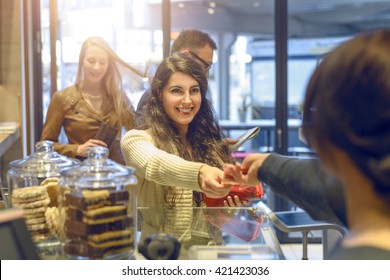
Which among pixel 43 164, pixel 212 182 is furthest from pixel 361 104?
pixel 43 164

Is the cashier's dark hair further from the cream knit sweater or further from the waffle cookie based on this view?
the waffle cookie

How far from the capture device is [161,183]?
5.07 ft

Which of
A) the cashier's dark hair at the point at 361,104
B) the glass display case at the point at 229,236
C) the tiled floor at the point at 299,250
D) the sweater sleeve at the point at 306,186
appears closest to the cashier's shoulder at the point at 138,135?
the glass display case at the point at 229,236

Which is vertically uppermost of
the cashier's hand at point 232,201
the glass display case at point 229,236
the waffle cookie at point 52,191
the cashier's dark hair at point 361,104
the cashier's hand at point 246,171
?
the cashier's dark hair at point 361,104

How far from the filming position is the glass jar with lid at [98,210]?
104 cm

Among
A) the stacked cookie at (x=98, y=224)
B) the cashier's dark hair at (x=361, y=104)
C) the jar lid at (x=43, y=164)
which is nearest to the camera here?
the cashier's dark hair at (x=361, y=104)

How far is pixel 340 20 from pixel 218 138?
2.91 m

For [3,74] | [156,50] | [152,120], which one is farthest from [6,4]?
[152,120]

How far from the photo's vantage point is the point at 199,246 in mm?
1161

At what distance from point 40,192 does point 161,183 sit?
407 mm

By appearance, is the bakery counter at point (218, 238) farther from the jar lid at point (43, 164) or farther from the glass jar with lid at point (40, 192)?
the jar lid at point (43, 164)

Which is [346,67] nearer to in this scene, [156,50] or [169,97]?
[169,97]

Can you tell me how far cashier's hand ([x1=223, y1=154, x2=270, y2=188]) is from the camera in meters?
1.24

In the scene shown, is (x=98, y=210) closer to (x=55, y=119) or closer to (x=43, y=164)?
(x=43, y=164)
